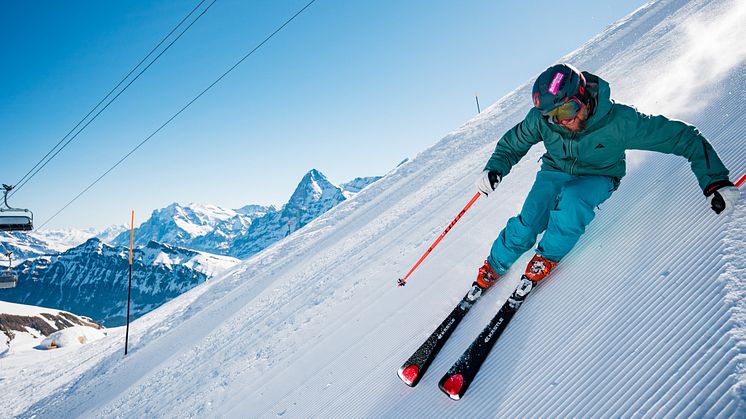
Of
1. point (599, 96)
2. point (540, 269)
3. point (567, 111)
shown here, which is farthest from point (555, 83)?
point (540, 269)

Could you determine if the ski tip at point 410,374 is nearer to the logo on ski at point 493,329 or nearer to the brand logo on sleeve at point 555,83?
the logo on ski at point 493,329

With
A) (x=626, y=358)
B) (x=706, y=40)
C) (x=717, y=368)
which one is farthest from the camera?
(x=706, y=40)

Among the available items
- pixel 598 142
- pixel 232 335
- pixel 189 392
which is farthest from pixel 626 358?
pixel 232 335

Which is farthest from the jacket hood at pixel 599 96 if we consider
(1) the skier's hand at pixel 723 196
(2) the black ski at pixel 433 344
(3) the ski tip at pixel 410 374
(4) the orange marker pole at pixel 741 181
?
(3) the ski tip at pixel 410 374

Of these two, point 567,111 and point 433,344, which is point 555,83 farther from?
point 433,344

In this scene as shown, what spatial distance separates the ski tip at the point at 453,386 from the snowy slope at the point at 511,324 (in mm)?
78

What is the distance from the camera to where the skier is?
8.87ft

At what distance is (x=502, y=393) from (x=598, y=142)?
215 cm

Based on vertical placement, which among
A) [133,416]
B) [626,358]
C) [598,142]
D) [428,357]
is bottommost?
[626,358]

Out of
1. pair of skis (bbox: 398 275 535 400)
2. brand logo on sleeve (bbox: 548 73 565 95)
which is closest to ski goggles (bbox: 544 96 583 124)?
brand logo on sleeve (bbox: 548 73 565 95)

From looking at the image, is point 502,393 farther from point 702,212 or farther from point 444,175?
point 444,175

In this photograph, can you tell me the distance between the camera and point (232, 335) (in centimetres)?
604

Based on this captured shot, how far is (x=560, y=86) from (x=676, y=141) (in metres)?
1.05

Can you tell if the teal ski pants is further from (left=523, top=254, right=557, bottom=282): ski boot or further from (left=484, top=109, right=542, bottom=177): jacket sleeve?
(left=484, top=109, right=542, bottom=177): jacket sleeve
